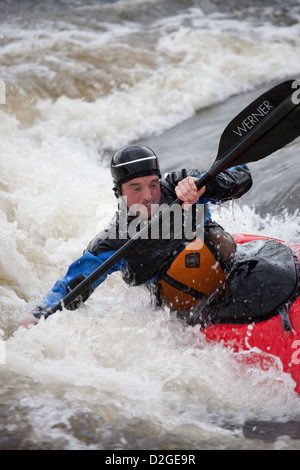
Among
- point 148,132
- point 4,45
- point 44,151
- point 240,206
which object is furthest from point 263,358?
point 4,45

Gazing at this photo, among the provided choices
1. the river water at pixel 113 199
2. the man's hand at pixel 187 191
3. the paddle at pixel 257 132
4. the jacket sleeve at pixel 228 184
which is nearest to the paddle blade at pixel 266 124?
the paddle at pixel 257 132

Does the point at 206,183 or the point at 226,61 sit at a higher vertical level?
the point at 226,61

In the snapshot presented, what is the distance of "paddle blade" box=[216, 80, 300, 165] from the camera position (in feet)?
9.27

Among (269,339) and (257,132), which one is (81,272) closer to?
(269,339)

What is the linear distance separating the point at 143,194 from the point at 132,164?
16cm

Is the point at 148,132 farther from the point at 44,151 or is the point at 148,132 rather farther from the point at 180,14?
the point at 180,14

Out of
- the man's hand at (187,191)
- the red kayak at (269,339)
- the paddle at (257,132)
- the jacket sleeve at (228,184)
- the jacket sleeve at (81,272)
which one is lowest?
the red kayak at (269,339)

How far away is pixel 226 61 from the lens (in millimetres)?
9406

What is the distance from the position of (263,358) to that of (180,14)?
34.2 ft

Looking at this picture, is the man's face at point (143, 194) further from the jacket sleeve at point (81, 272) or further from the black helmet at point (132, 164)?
the jacket sleeve at point (81, 272)

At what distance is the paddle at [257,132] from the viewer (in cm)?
281

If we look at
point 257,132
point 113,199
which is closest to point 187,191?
point 257,132

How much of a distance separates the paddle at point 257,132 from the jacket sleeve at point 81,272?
0.06 metres

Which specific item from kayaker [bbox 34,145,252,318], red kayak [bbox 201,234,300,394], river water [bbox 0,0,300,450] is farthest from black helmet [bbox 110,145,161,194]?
red kayak [bbox 201,234,300,394]
